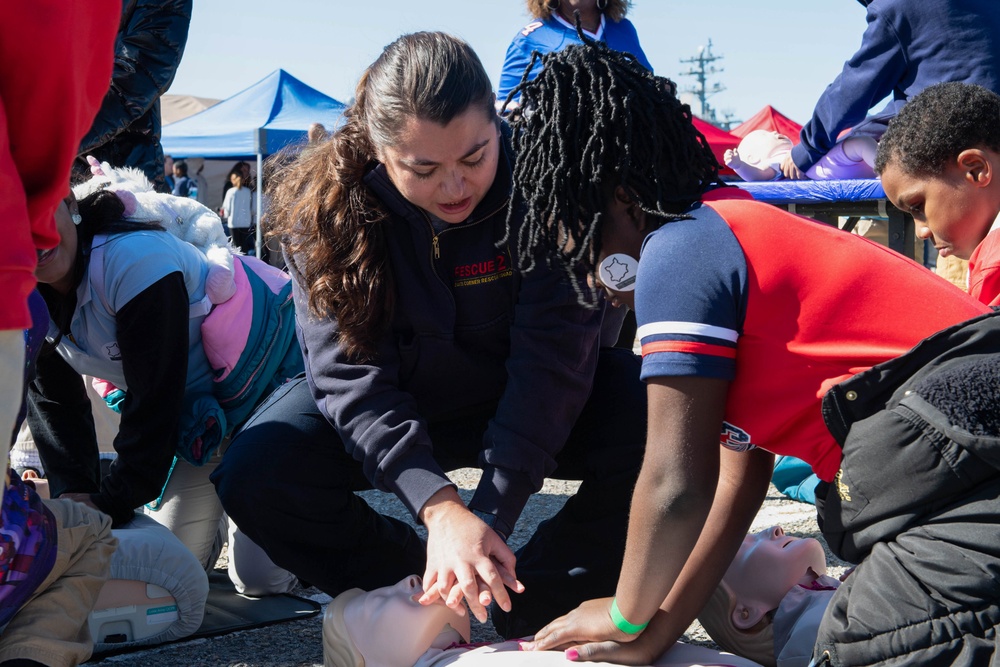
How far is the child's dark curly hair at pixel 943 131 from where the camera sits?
7.55 ft

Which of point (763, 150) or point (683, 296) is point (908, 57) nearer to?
point (763, 150)

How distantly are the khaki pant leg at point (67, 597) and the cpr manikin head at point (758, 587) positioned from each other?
4.12ft

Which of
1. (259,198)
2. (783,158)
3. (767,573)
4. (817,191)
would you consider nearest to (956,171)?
(767,573)

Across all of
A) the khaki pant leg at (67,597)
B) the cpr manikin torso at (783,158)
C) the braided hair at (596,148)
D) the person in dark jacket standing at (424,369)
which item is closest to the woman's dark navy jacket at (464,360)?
the person in dark jacket standing at (424,369)

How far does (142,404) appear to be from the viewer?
2473mm

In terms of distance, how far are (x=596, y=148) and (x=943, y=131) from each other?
1.05 meters

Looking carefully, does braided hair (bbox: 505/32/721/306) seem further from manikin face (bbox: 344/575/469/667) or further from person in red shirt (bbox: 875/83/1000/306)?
person in red shirt (bbox: 875/83/1000/306)

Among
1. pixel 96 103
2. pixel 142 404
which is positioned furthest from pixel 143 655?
pixel 96 103

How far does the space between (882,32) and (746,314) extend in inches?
92.0

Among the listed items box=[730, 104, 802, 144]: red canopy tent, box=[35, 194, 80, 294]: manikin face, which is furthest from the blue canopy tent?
box=[35, 194, 80, 294]: manikin face

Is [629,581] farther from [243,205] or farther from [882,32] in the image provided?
[243,205]

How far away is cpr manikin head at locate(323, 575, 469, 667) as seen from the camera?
1922 mm

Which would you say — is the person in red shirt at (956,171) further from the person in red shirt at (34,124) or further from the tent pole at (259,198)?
the tent pole at (259,198)

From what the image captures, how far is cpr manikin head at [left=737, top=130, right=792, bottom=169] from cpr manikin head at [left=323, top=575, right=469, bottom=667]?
10.4 feet
